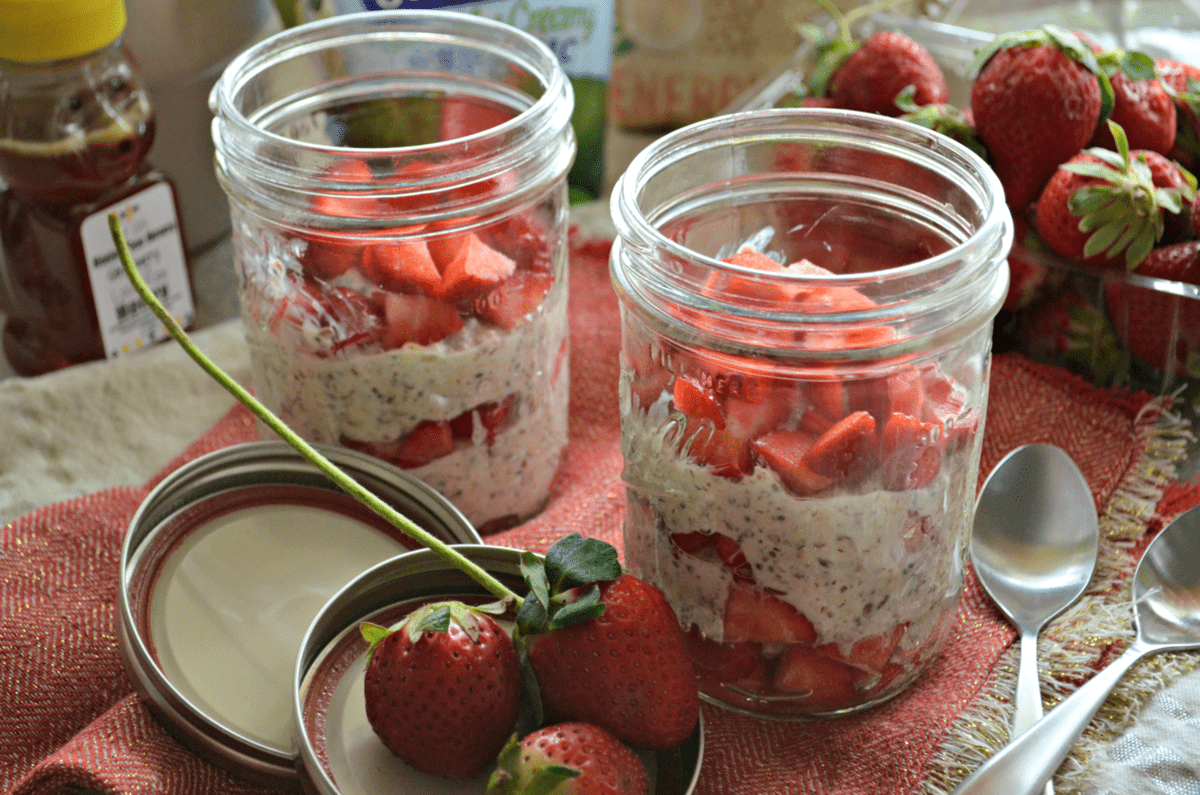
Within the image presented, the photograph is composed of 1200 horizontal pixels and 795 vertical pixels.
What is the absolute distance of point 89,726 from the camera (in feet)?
2.57

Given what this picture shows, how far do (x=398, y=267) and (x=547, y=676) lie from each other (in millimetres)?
351

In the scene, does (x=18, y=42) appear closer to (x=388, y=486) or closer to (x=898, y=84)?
(x=388, y=486)

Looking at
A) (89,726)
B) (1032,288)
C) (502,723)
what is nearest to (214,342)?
(89,726)

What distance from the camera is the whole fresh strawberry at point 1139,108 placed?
1.08 metres

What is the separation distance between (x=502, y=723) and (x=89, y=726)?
1.01 feet

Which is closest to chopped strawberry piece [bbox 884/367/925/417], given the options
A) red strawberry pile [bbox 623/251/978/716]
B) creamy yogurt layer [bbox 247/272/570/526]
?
red strawberry pile [bbox 623/251/978/716]

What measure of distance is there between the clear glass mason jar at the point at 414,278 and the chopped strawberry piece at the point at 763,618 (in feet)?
0.93

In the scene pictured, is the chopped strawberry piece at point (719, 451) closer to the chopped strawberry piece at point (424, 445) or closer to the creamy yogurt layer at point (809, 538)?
the creamy yogurt layer at point (809, 538)

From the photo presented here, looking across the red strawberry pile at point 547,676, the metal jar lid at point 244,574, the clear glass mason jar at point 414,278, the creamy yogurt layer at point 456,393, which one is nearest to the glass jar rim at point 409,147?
the clear glass mason jar at point 414,278

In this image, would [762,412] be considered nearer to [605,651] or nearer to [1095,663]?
[605,651]

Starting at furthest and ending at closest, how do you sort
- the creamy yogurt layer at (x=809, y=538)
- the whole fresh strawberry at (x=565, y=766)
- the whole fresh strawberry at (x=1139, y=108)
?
the whole fresh strawberry at (x=1139, y=108) → the creamy yogurt layer at (x=809, y=538) → the whole fresh strawberry at (x=565, y=766)

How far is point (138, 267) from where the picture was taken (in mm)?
1185

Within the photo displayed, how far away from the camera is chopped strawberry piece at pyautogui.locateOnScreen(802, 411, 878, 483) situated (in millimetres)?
689

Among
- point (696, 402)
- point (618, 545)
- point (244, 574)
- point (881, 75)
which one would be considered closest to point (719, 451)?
point (696, 402)
